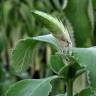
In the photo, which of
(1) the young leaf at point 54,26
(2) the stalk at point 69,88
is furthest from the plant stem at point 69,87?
(1) the young leaf at point 54,26

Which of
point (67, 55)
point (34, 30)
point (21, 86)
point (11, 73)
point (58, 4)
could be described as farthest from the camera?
point (34, 30)

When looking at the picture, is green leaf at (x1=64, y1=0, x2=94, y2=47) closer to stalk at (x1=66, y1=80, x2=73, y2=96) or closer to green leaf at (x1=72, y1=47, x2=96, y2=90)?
stalk at (x1=66, y1=80, x2=73, y2=96)

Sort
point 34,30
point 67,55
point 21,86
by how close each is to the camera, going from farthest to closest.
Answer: point 34,30 < point 21,86 < point 67,55

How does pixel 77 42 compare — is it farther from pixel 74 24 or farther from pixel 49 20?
pixel 49 20

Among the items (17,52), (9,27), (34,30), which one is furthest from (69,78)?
(9,27)

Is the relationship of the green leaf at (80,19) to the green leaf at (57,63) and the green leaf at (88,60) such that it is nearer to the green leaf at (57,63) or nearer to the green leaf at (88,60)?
the green leaf at (57,63)
